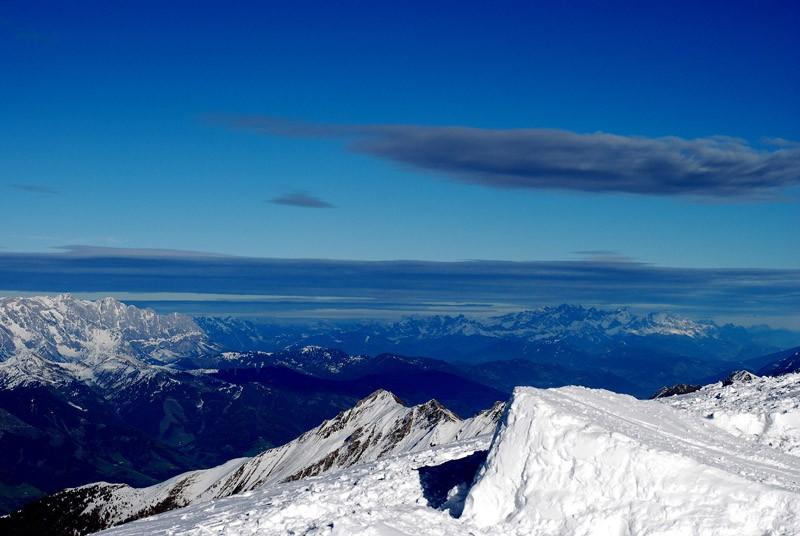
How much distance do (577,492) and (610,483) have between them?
57.3 inches

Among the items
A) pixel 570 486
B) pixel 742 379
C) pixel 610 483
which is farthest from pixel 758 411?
pixel 742 379

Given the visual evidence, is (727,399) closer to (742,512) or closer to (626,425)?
(626,425)

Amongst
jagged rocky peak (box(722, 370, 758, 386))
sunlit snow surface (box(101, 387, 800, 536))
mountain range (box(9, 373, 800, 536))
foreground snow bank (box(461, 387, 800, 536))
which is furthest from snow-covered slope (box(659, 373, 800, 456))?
foreground snow bank (box(461, 387, 800, 536))

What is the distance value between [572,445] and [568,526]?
3.52 m

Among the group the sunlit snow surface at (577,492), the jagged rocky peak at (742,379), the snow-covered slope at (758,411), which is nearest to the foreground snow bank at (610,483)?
the sunlit snow surface at (577,492)

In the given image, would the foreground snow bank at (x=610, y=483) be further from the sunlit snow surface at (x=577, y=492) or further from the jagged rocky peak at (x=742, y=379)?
the jagged rocky peak at (x=742, y=379)

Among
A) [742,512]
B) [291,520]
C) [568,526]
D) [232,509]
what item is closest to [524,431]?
[568,526]

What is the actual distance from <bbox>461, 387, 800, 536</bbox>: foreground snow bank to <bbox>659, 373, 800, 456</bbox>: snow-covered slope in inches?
310

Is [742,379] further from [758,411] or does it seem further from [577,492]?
[577,492]

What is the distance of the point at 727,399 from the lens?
2048 inches

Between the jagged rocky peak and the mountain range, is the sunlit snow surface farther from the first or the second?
the jagged rocky peak

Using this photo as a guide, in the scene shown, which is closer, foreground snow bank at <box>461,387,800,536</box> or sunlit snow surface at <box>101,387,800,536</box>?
foreground snow bank at <box>461,387,800,536</box>

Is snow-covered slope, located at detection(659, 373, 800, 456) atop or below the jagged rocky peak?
atop

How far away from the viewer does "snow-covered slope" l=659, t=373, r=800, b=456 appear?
145 ft
